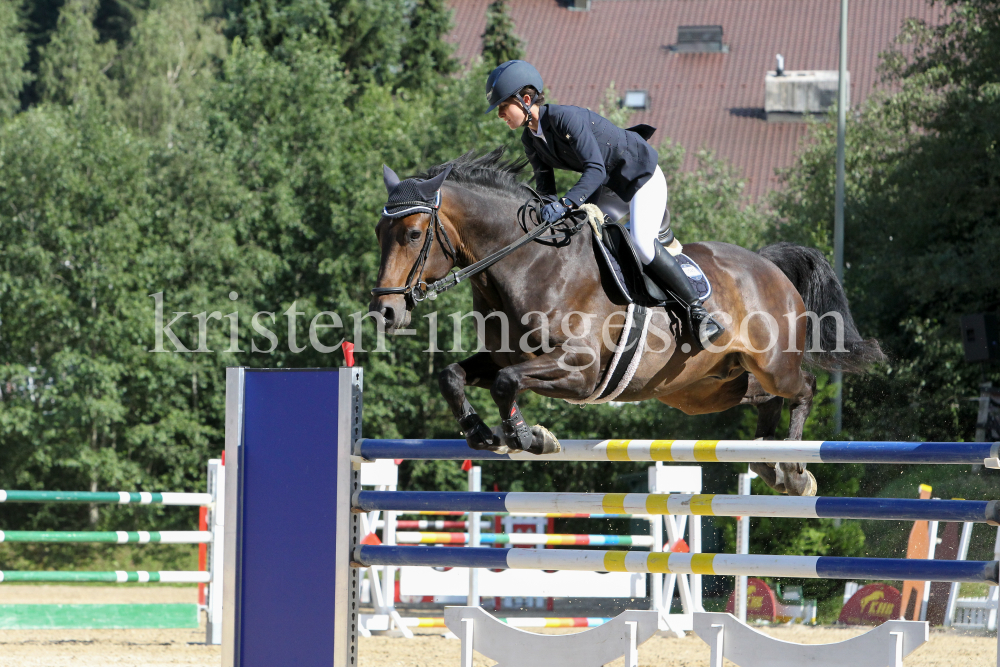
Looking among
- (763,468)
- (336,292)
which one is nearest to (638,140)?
(763,468)

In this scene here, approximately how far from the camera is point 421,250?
11.8 feet

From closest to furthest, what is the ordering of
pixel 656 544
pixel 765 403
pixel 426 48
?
pixel 765 403
pixel 656 544
pixel 426 48

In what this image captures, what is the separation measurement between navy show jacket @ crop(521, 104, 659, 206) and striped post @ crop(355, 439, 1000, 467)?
2.83 ft

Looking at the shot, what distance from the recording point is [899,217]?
13656mm

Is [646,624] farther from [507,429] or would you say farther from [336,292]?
[336,292]

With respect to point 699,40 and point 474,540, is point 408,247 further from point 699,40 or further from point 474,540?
point 699,40

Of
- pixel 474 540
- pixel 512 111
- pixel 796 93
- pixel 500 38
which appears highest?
pixel 796 93

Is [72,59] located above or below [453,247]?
above

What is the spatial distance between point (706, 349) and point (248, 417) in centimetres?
174

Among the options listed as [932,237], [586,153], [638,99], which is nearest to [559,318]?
[586,153]

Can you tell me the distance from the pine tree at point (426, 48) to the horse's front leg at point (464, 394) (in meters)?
17.0

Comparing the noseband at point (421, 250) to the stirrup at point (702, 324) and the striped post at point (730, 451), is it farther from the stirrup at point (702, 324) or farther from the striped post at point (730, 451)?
the stirrup at point (702, 324)

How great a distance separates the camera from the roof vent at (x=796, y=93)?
908 inches

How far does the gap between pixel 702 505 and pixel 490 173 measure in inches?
57.9
